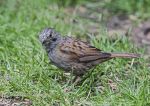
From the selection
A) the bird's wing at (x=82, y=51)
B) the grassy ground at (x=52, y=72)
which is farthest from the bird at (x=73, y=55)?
the grassy ground at (x=52, y=72)

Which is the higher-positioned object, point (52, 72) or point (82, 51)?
point (82, 51)

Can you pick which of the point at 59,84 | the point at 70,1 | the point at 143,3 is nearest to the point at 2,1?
the point at 70,1

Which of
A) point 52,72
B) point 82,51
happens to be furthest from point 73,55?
point 52,72

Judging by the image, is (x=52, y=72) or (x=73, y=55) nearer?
(x=73, y=55)

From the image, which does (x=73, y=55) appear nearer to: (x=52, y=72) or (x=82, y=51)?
(x=82, y=51)

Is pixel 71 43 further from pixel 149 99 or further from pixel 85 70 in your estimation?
pixel 149 99

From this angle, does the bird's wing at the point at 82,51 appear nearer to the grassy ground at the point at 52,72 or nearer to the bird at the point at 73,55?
the bird at the point at 73,55

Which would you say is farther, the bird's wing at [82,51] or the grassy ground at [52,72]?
the bird's wing at [82,51]
